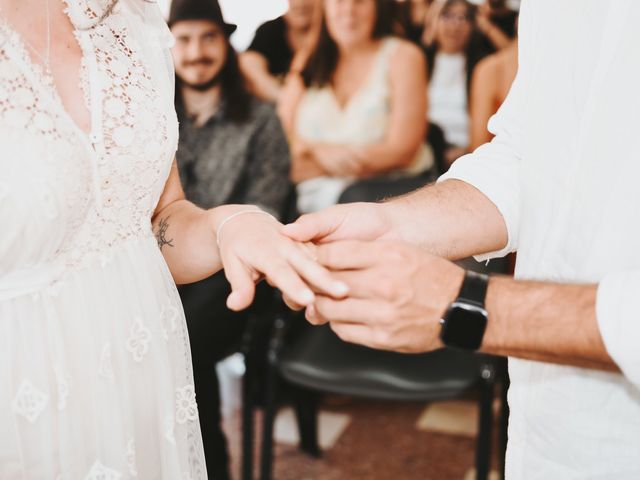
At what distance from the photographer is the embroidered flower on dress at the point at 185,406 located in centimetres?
121

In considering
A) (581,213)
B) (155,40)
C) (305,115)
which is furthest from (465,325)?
(305,115)

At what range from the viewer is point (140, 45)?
1.25 meters

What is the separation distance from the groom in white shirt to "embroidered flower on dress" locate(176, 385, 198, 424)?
0.29 meters

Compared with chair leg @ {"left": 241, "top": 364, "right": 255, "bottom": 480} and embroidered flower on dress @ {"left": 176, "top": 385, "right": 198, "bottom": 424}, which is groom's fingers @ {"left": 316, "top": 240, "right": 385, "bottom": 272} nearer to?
embroidered flower on dress @ {"left": 176, "top": 385, "right": 198, "bottom": 424}

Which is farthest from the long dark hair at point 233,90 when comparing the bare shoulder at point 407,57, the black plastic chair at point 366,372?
the bare shoulder at point 407,57

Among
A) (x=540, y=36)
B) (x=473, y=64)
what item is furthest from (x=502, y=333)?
(x=473, y=64)

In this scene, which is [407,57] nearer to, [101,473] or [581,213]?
[581,213]

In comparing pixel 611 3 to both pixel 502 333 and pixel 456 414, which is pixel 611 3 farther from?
pixel 456 414

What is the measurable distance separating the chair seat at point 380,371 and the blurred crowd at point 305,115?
1.11 ft

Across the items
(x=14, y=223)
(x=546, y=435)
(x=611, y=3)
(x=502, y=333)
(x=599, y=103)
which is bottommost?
(x=546, y=435)

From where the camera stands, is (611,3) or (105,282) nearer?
(611,3)

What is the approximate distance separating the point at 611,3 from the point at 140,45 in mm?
743

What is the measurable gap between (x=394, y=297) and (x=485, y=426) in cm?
126

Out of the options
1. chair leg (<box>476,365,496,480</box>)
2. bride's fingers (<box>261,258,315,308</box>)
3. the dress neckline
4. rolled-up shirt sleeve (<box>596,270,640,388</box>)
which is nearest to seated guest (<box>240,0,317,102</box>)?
chair leg (<box>476,365,496,480</box>)
